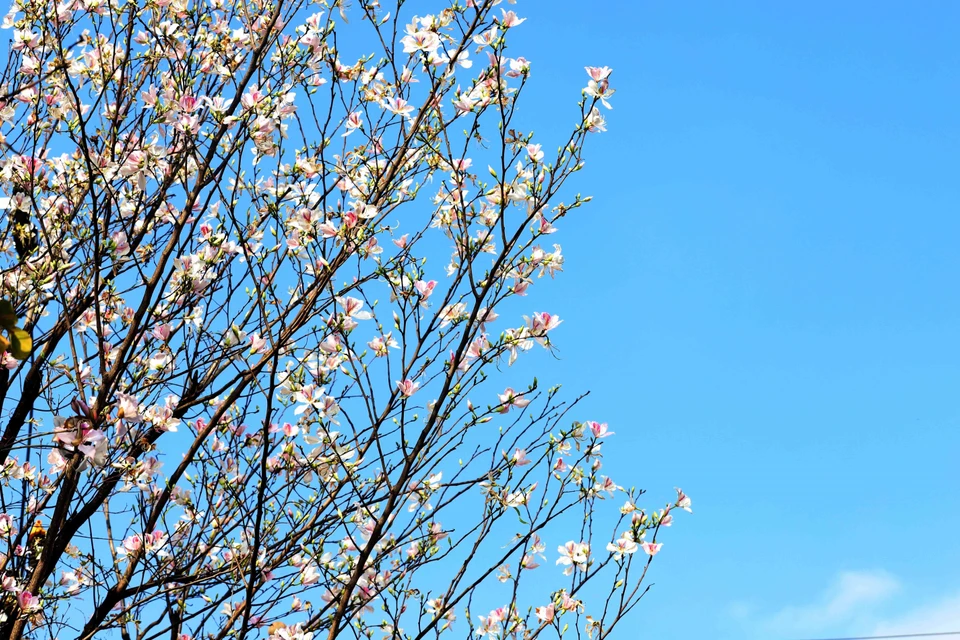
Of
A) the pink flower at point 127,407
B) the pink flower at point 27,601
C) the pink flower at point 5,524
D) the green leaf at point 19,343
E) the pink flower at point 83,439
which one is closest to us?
the green leaf at point 19,343

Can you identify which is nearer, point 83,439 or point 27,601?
point 83,439

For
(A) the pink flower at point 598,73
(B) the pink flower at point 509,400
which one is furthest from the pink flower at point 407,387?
(A) the pink flower at point 598,73

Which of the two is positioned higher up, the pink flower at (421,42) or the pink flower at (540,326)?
the pink flower at (421,42)

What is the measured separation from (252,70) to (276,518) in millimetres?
1913

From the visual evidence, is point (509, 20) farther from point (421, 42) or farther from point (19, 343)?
point (19, 343)

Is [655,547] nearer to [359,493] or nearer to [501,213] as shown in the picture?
[359,493]

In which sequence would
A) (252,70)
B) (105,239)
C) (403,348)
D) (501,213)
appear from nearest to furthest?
(501,213) → (403,348) → (105,239) → (252,70)

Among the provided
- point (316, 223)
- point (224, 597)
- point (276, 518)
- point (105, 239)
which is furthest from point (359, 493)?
point (105, 239)

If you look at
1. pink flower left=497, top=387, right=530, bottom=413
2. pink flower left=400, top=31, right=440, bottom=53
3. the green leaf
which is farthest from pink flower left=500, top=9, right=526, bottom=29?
the green leaf

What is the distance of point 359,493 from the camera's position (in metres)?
3.20

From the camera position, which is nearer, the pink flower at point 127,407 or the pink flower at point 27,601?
the pink flower at point 127,407

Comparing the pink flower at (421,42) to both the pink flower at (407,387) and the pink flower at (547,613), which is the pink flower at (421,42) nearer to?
the pink flower at (407,387)

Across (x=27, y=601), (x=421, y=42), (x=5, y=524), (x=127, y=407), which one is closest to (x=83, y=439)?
(x=127, y=407)

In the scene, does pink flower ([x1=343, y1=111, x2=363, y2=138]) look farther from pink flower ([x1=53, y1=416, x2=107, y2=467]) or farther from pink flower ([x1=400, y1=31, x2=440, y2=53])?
pink flower ([x1=53, y1=416, x2=107, y2=467])
